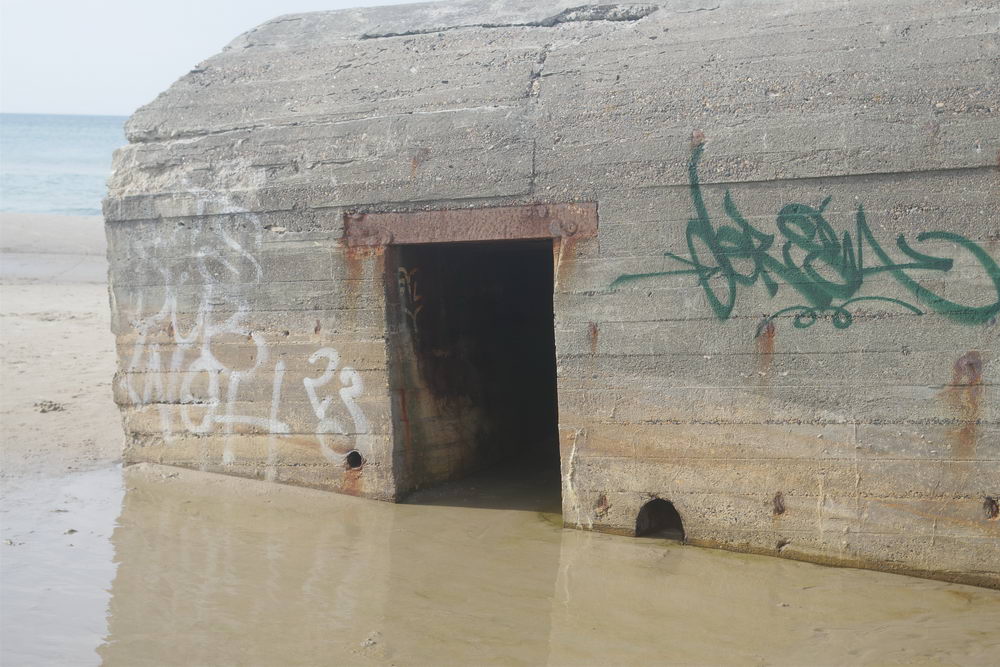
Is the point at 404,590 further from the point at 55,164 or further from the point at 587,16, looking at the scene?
the point at 55,164

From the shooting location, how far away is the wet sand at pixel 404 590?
3900 millimetres

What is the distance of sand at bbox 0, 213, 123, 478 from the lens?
23.4ft

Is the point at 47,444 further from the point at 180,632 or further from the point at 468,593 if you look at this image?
the point at 468,593

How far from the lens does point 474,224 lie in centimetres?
519

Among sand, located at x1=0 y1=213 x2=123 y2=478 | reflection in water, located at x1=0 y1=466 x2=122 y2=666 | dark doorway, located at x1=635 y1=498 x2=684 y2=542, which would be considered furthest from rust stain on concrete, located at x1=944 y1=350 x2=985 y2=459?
sand, located at x1=0 y1=213 x2=123 y2=478

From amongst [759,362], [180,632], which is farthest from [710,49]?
[180,632]

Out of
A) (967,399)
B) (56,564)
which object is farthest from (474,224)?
(56,564)

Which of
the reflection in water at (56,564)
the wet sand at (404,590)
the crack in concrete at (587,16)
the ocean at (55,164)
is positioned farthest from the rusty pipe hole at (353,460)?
the ocean at (55,164)

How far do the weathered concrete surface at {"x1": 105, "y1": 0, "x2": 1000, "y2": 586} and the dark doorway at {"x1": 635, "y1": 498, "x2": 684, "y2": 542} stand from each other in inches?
4.4

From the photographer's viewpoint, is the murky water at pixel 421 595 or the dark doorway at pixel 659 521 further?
the dark doorway at pixel 659 521

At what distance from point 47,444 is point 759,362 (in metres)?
5.47

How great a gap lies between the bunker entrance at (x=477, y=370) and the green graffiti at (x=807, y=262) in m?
1.47

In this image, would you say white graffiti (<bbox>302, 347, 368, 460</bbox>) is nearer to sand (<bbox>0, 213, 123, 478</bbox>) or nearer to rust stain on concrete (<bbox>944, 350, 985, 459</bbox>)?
sand (<bbox>0, 213, 123, 478</bbox>)

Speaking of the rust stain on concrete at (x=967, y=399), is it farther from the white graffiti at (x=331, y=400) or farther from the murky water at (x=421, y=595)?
the white graffiti at (x=331, y=400)
